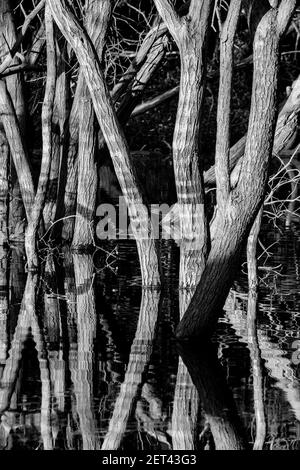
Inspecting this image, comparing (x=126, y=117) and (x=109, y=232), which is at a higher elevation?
(x=126, y=117)

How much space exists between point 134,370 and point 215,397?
1.07 meters

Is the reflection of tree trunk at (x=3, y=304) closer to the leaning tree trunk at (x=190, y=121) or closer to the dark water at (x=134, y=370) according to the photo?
the dark water at (x=134, y=370)

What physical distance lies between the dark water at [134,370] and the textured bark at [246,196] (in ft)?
Result: 1.22

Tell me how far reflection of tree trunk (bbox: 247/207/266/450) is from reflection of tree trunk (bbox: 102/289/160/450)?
0.94m

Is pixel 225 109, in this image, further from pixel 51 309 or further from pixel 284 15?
pixel 51 309

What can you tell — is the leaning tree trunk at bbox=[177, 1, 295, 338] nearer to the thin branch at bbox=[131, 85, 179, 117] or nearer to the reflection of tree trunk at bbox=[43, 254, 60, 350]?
the reflection of tree trunk at bbox=[43, 254, 60, 350]

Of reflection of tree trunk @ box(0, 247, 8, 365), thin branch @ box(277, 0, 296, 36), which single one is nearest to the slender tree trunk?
reflection of tree trunk @ box(0, 247, 8, 365)

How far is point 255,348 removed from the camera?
962 cm

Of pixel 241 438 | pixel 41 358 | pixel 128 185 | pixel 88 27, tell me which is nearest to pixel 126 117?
pixel 88 27

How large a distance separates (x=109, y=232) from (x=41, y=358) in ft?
32.6

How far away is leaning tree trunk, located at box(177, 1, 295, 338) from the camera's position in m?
9.14

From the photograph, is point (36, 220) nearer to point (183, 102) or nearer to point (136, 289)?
point (136, 289)

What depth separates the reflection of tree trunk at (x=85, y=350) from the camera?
7184mm

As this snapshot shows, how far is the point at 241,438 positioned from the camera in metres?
6.98
